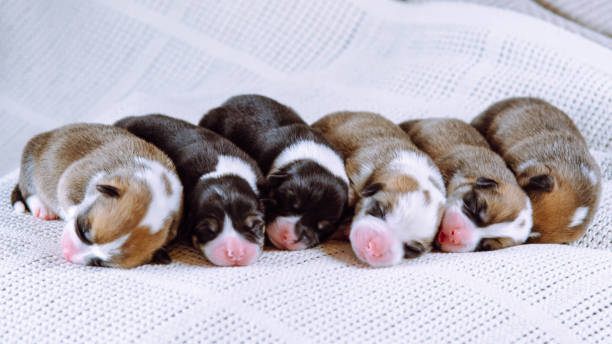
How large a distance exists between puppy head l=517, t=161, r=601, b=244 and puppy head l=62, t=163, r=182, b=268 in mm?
1684

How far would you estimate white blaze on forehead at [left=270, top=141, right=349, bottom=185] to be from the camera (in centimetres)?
288

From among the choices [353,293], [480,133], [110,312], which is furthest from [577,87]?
[110,312]

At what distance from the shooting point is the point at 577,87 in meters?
3.76

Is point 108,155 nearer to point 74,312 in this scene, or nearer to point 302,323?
point 74,312

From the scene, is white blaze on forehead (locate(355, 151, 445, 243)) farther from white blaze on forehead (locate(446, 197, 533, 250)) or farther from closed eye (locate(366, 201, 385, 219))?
white blaze on forehead (locate(446, 197, 533, 250))

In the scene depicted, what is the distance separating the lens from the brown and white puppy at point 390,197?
2498 mm

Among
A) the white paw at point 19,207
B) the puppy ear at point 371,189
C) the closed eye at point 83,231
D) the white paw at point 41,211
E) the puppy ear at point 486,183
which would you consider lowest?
the white paw at point 19,207

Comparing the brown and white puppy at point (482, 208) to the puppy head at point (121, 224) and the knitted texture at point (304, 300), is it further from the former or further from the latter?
the puppy head at point (121, 224)

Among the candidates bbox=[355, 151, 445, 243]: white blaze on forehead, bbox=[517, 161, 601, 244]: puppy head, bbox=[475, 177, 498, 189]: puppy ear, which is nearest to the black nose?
bbox=[355, 151, 445, 243]: white blaze on forehead

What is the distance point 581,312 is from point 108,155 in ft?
6.39

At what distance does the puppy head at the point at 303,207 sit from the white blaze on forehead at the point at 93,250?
69cm

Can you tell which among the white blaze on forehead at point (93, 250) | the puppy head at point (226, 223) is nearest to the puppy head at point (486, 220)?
the puppy head at point (226, 223)

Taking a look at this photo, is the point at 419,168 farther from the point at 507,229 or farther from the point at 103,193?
the point at 103,193

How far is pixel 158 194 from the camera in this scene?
7.82 ft
